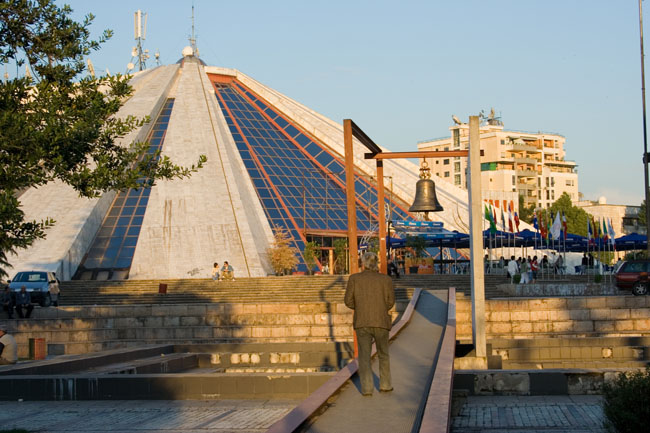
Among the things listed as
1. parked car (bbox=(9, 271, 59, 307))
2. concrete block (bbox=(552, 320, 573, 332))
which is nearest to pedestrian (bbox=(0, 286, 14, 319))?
parked car (bbox=(9, 271, 59, 307))

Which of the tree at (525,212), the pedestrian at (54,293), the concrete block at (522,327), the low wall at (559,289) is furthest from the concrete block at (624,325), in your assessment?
the tree at (525,212)

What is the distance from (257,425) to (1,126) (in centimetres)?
473

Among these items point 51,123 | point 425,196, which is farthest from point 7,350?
point 425,196

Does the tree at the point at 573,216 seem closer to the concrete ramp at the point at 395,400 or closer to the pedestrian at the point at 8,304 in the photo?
the pedestrian at the point at 8,304

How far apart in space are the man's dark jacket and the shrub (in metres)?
2.56

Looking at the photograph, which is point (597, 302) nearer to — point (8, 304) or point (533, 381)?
point (533, 381)

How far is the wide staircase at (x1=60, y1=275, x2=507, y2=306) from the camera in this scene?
83.1ft

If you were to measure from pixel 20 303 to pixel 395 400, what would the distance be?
1668 centimetres

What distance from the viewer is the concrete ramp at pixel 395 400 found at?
7.16 metres

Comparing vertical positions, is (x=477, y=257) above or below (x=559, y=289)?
above

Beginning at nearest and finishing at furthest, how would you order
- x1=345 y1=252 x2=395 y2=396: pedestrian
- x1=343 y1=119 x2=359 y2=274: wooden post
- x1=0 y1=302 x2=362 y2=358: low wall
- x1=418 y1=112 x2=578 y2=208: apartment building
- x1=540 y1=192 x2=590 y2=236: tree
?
1. x1=345 y1=252 x2=395 y2=396: pedestrian
2. x1=343 y1=119 x2=359 y2=274: wooden post
3. x1=0 y1=302 x2=362 y2=358: low wall
4. x1=540 y1=192 x2=590 y2=236: tree
5. x1=418 y1=112 x2=578 y2=208: apartment building

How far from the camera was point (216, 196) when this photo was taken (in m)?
39.2

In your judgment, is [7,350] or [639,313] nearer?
[7,350]

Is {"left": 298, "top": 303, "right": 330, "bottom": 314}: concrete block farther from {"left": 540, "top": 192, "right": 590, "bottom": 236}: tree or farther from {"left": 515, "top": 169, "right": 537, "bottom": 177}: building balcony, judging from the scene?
{"left": 515, "top": 169, "right": 537, "bottom": 177}: building balcony
